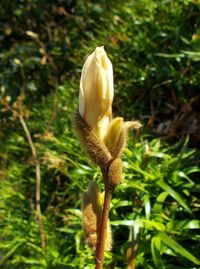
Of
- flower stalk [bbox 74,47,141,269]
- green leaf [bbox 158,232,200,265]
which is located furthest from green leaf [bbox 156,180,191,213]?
flower stalk [bbox 74,47,141,269]

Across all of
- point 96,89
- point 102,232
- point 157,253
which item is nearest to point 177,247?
point 157,253

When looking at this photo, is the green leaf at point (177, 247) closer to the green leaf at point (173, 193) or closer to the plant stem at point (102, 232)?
the green leaf at point (173, 193)

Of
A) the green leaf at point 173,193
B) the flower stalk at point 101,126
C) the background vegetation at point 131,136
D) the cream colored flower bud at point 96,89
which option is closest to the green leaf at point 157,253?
the background vegetation at point 131,136

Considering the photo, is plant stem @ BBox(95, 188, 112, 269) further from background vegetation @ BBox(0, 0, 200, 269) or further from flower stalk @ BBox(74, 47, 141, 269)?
background vegetation @ BBox(0, 0, 200, 269)

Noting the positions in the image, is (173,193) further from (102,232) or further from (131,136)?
(102,232)

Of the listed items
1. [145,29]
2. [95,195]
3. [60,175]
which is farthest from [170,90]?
[95,195]
